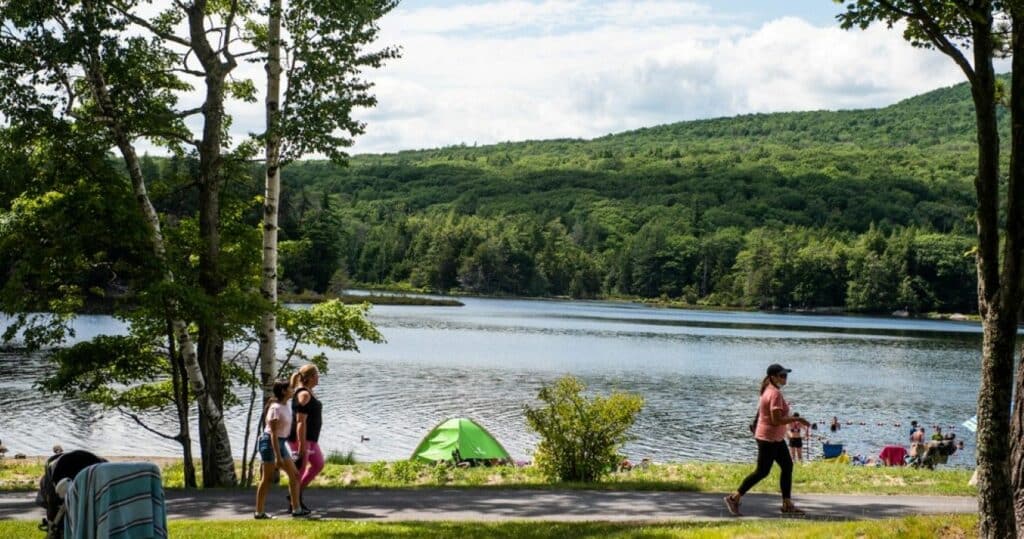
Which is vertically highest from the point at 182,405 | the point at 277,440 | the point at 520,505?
the point at 277,440

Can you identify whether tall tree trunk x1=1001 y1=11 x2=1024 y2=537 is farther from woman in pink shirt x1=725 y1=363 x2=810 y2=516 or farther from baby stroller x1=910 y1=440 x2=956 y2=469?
baby stroller x1=910 y1=440 x2=956 y2=469

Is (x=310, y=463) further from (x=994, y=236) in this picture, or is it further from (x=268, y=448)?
(x=994, y=236)

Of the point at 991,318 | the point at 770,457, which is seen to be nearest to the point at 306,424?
the point at 770,457

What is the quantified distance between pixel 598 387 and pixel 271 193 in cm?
3398

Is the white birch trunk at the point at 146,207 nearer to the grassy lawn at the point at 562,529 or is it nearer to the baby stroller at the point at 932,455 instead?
the grassy lawn at the point at 562,529

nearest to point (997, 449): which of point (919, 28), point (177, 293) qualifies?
point (919, 28)

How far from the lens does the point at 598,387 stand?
1957 inches

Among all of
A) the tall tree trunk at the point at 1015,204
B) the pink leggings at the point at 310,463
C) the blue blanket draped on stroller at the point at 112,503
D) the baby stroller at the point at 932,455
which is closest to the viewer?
the blue blanket draped on stroller at the point at 112,503

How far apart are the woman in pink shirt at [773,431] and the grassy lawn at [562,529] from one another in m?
0.98

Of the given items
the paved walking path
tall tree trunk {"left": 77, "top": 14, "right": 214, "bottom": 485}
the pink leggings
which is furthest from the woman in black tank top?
tall tree trunk {"left": 77, "top": 14, "right": 214, "bottom": 485}

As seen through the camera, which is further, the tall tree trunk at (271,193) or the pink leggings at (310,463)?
the tall tree trunk at (271,193)

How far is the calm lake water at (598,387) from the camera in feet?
106

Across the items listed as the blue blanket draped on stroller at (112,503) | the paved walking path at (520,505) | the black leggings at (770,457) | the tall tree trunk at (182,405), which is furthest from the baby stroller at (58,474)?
the tall tree trunk at (182,405)

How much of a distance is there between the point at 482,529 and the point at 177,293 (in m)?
6.82
